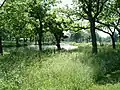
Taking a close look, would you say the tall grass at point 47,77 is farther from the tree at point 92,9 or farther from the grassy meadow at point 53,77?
the tree at point 92,9

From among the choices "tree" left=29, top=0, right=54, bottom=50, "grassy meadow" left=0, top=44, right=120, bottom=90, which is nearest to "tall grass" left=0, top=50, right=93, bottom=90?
"grassy meadow" left=0, top=44, right=120, bottom=90

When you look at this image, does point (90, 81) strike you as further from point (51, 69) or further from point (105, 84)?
A: point (51, 69)

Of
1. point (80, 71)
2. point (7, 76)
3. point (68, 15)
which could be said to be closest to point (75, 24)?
point (68, 15)

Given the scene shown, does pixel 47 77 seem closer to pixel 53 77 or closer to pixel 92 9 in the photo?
pixel 53 77

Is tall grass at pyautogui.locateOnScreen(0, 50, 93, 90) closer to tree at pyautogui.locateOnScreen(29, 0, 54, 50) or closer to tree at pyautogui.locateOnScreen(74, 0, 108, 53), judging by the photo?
tree at pyautogui.locateOnScreen(74, 0, 108, 53)

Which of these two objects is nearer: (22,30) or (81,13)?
(81,13)

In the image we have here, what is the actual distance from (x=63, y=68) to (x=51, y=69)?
67 centimetres

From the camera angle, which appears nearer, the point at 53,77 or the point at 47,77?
the point at 47,77

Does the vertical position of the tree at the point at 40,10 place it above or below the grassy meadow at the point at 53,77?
above

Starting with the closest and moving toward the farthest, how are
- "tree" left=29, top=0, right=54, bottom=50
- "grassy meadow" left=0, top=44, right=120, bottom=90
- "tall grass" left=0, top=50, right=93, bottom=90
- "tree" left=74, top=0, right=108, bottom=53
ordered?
"tall grass" left=0, top=50, right=93, bottom=90
"grassy meadow" left=0, top=44, right=120, bottom=90
"tree" left=74, top=0, right=108, bottom=53
"tree" left=29, top=0, right=54, bottom=50

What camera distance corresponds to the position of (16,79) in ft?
35.2

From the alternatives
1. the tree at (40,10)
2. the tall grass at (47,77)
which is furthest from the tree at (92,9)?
the tall grass at (47,77)

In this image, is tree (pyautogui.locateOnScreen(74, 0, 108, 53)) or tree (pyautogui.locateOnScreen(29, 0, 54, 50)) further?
tree (pyautogui.locateOnScreen(29, 0, 54, 50))

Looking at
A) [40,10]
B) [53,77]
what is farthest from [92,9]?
[53,77]
